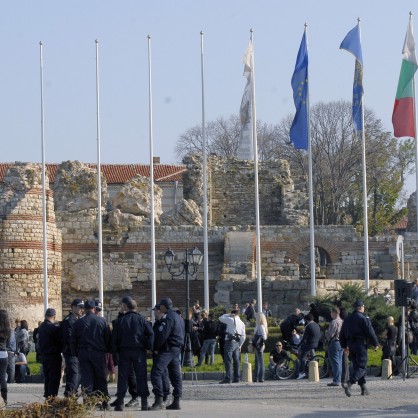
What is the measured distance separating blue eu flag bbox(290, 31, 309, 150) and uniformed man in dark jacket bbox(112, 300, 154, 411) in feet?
63.8

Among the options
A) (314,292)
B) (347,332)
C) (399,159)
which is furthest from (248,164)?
(347,332)

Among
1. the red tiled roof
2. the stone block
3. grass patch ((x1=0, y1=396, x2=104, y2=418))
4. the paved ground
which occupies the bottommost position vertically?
the paved ground

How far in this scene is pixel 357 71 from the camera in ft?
129

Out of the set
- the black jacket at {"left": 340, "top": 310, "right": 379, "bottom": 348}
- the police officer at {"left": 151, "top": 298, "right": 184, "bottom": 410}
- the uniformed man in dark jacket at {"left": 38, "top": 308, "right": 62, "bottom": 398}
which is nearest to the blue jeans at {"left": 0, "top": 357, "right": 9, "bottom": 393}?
the uniformed man in dark jacket at {"left": 38, "top": 308, "right": 62, "bottom": 398}

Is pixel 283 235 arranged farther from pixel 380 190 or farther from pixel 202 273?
pixel 380 190

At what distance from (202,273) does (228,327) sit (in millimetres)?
19775

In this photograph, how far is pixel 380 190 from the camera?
7000 centimetres

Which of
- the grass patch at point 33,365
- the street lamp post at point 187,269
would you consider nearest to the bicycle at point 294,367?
the street lamp post at point 187,269

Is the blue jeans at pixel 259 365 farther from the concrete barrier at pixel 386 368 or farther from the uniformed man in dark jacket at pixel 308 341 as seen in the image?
the concrete barrier at pixel 386 368

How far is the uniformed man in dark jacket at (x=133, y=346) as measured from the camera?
68.7ft

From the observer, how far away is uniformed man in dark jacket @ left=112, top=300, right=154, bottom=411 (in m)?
20.9

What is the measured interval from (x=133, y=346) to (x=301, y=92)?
19.9 metres

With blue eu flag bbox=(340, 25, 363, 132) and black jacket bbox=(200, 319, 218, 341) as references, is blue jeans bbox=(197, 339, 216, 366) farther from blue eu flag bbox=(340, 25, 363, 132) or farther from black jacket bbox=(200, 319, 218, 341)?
blue eu flag bbox=(340, 25, 363, 132)

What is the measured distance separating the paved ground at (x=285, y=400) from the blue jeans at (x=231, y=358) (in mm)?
483
